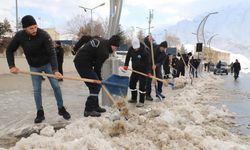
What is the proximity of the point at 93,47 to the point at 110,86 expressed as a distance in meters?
0.81

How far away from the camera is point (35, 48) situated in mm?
7480

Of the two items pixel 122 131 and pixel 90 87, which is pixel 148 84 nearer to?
pixel 90 87

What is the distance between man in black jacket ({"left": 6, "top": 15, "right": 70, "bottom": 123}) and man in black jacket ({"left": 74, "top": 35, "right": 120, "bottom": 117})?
0.75 meters

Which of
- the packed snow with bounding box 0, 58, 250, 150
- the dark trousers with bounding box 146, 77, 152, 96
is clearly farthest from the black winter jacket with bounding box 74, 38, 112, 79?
the dark trousers with bounding box 146, 77, 152, 96

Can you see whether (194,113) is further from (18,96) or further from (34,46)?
(18,96)

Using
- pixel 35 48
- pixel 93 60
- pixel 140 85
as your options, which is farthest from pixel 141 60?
pixel 35 48

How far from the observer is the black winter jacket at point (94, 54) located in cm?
810

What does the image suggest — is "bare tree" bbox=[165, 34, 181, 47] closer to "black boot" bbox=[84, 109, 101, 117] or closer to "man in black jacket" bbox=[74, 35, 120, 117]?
"man in black jacket" bbox=[74, 35, 120, 117]

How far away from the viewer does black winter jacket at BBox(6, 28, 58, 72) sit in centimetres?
744

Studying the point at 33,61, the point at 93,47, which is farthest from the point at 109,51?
the point at 33,61

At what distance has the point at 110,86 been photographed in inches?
311

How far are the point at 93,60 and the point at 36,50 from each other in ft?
4.22

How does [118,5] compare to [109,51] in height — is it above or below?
above

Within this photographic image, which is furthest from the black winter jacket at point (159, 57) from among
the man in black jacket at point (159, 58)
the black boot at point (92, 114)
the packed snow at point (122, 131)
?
the black boot at point (92, 114)
